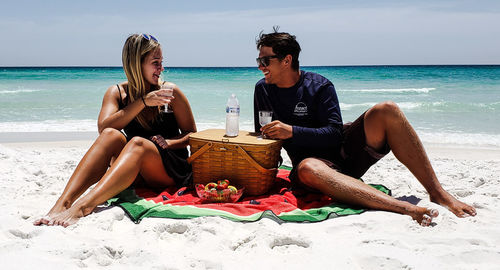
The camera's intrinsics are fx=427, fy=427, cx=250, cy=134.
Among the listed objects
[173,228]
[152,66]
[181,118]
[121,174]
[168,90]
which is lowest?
[173,228]

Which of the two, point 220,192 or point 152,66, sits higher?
point 152,66

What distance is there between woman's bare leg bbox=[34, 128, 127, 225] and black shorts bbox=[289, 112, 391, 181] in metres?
1.55

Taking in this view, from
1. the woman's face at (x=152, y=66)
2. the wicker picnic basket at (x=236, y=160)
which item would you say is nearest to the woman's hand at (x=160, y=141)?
the wicker picnic basket at (x=236, y=160)

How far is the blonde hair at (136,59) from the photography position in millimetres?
3744

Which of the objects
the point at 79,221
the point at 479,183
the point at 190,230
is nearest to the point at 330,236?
the point at 190,230

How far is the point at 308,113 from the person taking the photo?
3736mm

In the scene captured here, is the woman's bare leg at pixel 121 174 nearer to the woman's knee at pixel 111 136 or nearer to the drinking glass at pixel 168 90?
the woman's knee at pixel 111 136

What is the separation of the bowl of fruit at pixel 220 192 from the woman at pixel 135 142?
45cm

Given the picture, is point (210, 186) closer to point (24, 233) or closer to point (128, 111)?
point (128, 111)

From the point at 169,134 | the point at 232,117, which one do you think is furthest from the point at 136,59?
the point at 232,117

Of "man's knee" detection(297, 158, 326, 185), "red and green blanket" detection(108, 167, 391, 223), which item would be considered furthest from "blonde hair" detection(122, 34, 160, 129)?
"man's knee" detection(297, 158, 326, 185)

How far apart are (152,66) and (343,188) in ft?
6.44

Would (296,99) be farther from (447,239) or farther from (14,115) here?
(14,115)

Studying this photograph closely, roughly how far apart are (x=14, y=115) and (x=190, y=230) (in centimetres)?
1049
